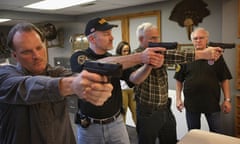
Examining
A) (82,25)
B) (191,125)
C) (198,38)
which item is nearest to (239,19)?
(198,38)

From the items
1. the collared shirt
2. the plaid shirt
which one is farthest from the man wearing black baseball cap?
the collared shirt

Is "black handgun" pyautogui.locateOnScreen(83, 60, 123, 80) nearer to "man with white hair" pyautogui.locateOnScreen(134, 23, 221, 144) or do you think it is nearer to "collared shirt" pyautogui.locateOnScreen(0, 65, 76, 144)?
"collared shirt" pyautogui.locateOnScreen(0, 65, 76, 144)

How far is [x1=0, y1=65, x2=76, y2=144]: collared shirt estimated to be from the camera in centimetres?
73

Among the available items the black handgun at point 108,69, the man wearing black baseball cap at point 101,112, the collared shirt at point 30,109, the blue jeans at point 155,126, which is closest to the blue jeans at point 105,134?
the man wearing black baseball cap at point 101,112

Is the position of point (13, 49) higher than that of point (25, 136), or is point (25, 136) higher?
point (13, 49)

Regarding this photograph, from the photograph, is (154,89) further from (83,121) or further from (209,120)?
(209,120)

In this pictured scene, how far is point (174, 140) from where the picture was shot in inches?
72.3

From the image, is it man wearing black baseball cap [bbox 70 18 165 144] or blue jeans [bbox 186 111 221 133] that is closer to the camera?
man wearing black baseball cap [bbox 70 18 165 144]

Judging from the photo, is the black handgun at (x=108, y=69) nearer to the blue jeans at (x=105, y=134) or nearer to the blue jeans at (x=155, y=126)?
the blue jeans at (x=105, y=134)

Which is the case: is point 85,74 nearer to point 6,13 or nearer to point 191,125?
point 191,125

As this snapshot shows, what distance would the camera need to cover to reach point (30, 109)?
882 millimetres

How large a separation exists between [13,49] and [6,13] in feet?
9.63

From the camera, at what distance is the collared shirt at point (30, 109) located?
732 millimetres

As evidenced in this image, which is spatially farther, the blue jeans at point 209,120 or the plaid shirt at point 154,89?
the blue jeans at point 209,120
